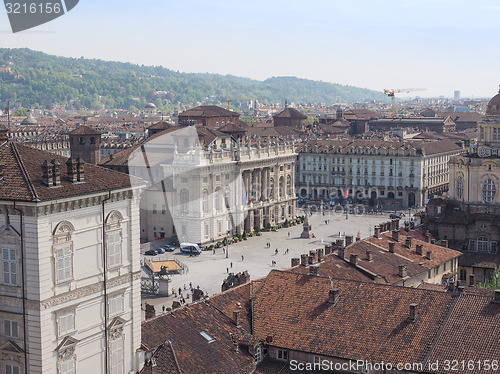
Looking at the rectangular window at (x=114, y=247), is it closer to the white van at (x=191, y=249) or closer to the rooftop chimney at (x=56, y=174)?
A: the rooftop chimney at (x=56, y=174)

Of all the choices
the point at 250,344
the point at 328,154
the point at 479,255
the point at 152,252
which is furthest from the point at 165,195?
the point at 250,344

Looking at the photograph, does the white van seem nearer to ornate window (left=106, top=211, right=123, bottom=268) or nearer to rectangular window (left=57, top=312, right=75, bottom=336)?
ornate window (left=106, top=211, right=123, bottom=268)

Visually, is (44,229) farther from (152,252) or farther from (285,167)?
(285,167)

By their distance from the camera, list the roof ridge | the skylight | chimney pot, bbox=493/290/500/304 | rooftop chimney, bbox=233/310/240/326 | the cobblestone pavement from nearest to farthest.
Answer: the roof ridge
chimney pot, bbox=493/290/500/304
the skylight
rooftop chimney, bbox=233/310/240/326
the cobblestone pavement

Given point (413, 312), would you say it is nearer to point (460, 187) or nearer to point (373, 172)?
point (460, 187)

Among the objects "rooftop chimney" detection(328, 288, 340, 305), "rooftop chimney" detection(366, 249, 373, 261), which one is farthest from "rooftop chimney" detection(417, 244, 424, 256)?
"rooftop chimney" detection(328, 288, 340, 305)

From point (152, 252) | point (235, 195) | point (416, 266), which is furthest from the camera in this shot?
point (235, 195)

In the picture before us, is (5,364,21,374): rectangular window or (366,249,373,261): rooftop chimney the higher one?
(5,364,21,374): rectangular window
